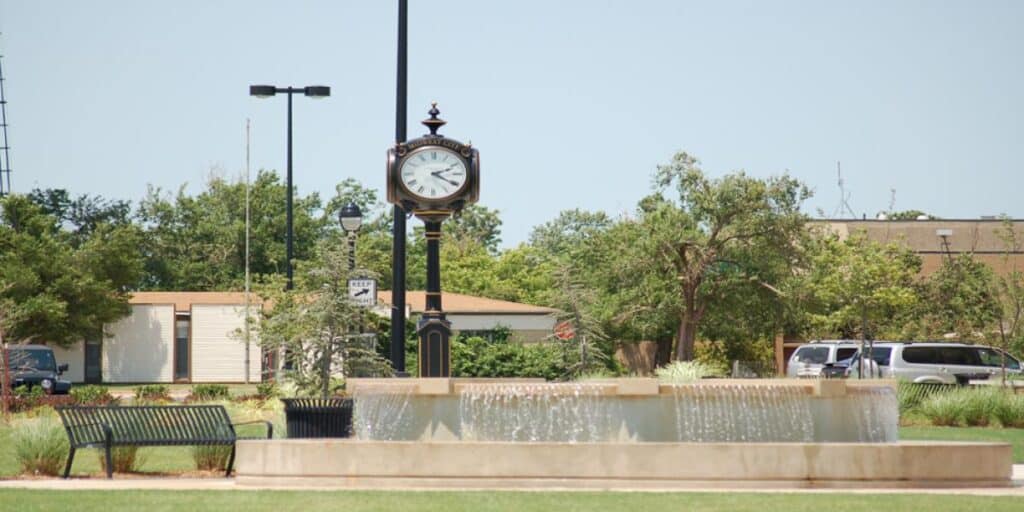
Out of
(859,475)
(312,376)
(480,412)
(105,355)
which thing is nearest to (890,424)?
(859,475)

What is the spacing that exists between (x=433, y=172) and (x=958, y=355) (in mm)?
25510

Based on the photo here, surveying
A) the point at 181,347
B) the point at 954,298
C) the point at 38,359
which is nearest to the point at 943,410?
the point at 38,359

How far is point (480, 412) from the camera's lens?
16828mm

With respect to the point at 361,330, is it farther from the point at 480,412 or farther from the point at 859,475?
the point at 859,475

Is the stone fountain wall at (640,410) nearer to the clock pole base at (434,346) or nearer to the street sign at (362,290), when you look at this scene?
the clock pole base at (434,346)

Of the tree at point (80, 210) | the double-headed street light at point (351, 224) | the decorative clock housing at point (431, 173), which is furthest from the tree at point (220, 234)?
the decorative clock housing at point (431, 173)

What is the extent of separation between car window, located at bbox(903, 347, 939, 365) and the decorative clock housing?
24081mm

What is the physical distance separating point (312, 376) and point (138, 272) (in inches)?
1365

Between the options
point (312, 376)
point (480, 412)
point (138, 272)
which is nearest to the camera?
point (480, 412)

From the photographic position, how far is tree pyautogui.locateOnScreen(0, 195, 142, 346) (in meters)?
52.7

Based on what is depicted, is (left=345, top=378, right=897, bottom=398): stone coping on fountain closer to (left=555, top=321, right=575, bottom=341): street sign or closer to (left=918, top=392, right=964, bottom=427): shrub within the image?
(left=918, top=392, right=964, bottom=427): shrub

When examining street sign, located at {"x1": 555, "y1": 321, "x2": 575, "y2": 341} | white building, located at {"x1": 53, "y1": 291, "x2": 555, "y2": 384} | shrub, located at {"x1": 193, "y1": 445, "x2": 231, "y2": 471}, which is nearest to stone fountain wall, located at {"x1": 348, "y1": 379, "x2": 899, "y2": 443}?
shrub, located at {"x1": 193, "y1": 445, "x2": 231, "y2": 471}

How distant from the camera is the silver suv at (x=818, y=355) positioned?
42.7m

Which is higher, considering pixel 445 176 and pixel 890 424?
pixel 445 176
